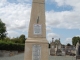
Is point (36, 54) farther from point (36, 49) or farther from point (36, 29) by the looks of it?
point (36, 29)

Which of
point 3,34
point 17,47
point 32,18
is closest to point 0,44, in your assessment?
point 17,47

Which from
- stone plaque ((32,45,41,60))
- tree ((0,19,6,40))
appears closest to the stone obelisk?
stone plaque ((32,45,41,60))

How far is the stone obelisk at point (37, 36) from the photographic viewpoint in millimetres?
7095

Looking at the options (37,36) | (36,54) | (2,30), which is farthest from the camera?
(2,30)

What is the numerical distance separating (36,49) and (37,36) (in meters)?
0.54

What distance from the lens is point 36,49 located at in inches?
279

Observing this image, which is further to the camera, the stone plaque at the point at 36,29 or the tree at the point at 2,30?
the tree at the point at 2,30

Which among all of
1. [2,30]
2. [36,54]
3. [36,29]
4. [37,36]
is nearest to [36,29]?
[36,29]

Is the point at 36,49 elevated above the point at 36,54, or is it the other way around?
the point at 36,49

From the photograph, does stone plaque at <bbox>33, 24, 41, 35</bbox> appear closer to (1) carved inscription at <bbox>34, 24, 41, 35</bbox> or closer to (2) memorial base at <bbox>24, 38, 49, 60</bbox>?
(1) carved inscription at <bbox>34, 24, 41, 35</bbox>

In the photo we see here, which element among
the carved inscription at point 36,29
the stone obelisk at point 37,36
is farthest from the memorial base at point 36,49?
the carved inscription at point 36,29

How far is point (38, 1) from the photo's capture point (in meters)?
7.41

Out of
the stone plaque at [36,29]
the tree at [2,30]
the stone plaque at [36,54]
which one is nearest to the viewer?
the stone plaque at [36,54]

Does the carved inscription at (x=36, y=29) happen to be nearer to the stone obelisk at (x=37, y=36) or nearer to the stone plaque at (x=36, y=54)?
the stone obelisk at (x=37, y=36)
